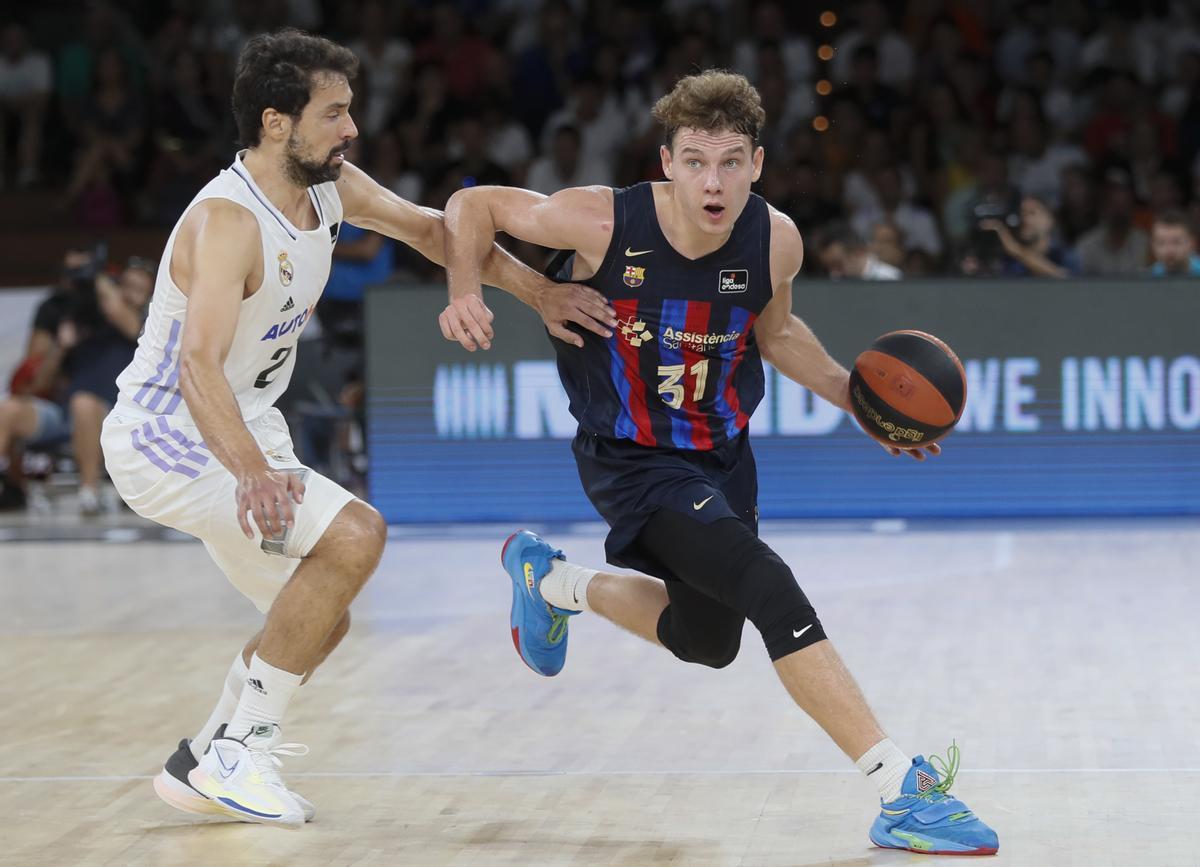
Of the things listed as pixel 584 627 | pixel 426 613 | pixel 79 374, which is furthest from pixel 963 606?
pixel 79 374

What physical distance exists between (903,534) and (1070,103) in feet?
18.2

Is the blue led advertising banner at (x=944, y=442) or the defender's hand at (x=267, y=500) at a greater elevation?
the defender's hand at (x=267, y=500)

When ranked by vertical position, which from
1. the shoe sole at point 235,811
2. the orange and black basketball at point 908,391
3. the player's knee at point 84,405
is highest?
the orange and black basketball at point 908,391

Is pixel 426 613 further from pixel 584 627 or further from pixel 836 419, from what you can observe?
pixel 836 419

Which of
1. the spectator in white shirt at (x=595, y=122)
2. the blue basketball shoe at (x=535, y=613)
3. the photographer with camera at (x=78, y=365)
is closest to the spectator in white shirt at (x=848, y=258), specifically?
the spectator in white shirt at (x=595, y=122)

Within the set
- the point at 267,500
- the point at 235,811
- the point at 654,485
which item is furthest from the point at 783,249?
the point at 235,811

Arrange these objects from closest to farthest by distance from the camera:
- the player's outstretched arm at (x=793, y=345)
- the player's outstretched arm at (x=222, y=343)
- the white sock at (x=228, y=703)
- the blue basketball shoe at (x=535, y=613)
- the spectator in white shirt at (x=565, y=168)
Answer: the player's outstretched arm at (x=222, y=343)
the white sock at (x=228, y=703)
the player's outstretched arm at (x=793, y=345)
the blue basketball shoe at (x=535, y=613)
the spectator in white shirt at (x=565, y=168)

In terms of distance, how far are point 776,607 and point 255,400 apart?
5.22 feet

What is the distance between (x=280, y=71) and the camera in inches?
186

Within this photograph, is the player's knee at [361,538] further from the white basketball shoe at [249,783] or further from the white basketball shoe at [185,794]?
the white basketball shoe at [185,794]

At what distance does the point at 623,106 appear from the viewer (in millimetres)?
14172

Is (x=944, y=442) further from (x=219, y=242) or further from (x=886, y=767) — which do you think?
(x=219, y=242)

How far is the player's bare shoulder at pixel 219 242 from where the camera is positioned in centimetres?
460

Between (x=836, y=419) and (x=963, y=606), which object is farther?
(x=836, y=419)
